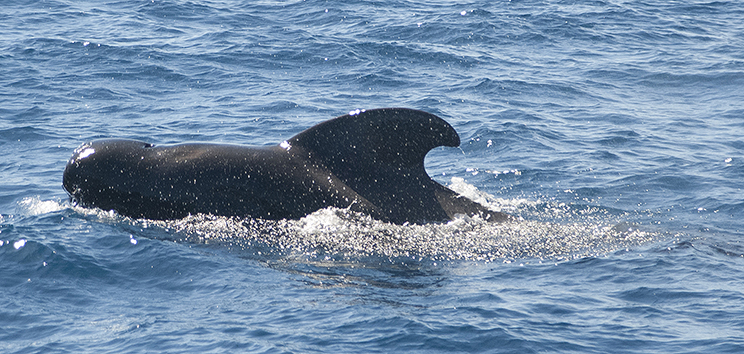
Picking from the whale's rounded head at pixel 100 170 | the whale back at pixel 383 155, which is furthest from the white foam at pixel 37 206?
the whale back at pixel 383 155

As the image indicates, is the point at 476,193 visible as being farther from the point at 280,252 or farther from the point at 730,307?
the point at 730,307

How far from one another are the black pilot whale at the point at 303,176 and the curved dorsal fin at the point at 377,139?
0.04 ft

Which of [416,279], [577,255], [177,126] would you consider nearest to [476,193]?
[577,255]

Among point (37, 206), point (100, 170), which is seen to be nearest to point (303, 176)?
point (100, 170)

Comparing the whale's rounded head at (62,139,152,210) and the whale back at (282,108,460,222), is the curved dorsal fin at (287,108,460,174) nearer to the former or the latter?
the whale back at (282,108,460,222)

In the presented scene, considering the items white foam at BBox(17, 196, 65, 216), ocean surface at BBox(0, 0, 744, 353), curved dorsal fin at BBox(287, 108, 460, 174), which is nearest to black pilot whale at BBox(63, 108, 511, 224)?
curved dorsal fin at BBox(287, 108, 460, 174)

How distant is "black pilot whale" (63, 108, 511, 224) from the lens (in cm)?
1080

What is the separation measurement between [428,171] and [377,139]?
488 centimetres

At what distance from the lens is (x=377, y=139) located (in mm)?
10805

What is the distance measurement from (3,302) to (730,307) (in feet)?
25.4

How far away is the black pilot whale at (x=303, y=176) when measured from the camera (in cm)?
1080

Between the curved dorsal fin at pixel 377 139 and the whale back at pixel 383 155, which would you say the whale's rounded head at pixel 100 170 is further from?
the curved dorsal fin at pixel 377 139

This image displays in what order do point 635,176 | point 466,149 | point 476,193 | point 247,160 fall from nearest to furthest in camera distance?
point 247,160
point 476,193
point 635,176
point 466,149

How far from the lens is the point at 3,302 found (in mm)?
9273
